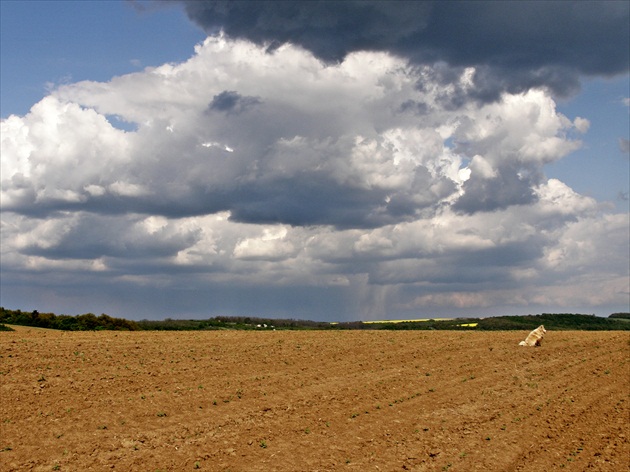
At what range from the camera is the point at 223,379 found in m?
33.0

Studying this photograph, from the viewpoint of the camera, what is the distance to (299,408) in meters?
28.6

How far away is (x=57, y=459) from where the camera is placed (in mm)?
21953

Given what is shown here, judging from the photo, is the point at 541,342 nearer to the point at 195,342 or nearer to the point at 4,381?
the point at 195,342

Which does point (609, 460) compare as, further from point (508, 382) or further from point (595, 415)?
point (508, 382)

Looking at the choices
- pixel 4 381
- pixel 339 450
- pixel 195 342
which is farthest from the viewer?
pixel 195 342

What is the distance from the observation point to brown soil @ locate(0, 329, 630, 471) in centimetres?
2325

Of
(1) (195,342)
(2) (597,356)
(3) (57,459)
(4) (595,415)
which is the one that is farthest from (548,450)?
(1) (195,342)

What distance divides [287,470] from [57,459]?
7.56 metres

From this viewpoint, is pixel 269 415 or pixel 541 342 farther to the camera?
pixel 541 342

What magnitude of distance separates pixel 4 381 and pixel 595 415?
26.8m

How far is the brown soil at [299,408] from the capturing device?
2325cm

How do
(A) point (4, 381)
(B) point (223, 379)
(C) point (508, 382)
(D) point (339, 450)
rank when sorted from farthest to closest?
(C) point (508, 382) → (B) point (223, 379) → (A) point (4, 381) → (D) point (339, 450)

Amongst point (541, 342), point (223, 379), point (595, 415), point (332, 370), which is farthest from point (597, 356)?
point (223, 379)

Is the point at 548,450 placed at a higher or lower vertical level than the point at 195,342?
lower
